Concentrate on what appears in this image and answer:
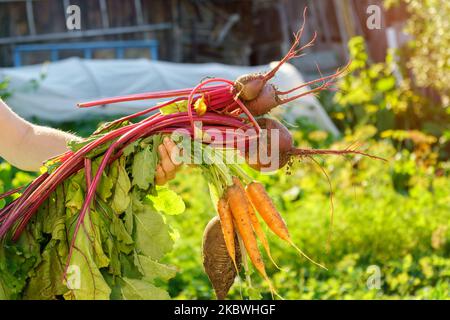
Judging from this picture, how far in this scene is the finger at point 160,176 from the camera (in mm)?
2707

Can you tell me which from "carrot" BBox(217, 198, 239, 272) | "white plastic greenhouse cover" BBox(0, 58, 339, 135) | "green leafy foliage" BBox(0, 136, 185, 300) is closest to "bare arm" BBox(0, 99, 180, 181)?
"green leafy foliage" BBox(0, 136, 185, 300)

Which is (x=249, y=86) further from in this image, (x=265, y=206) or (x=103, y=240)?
(x=103, y=240)

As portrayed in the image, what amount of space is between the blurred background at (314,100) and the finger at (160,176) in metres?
0.33

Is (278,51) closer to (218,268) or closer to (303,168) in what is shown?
(303,168)

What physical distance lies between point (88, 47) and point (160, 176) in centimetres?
1452

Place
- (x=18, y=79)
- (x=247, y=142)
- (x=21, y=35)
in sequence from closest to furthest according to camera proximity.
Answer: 1. (x=247, y=142)
2. (x=18, y=79)
3. (x=21, y=35)

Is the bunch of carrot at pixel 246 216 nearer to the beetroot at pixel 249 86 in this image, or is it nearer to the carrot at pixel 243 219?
the carrot at pixel 243 219

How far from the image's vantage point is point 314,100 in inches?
498

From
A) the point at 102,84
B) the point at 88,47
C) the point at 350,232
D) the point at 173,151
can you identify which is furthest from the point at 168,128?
the point at 88,47

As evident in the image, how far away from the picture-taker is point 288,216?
6840mm

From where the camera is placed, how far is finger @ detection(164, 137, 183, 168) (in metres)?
2.65

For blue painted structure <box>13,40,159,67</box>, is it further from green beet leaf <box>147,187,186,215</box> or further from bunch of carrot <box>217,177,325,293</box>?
bunch of carrot <box>217,177,325,293</box>

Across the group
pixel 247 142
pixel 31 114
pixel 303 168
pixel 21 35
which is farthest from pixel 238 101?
pixel 21 35

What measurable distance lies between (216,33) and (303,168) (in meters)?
9.96
